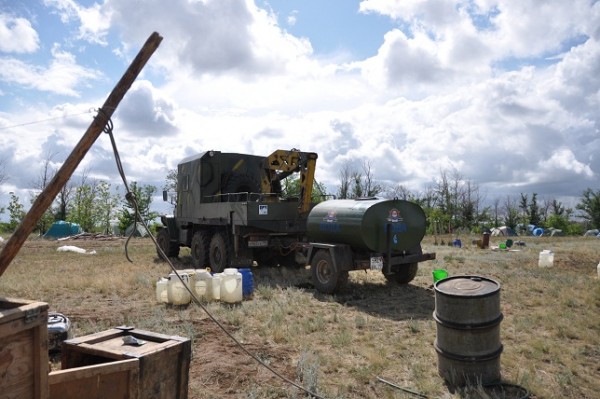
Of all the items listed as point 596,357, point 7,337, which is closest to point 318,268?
point 596,357

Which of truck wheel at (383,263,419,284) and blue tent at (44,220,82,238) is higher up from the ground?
A: blue tent at (44,220,82,238)

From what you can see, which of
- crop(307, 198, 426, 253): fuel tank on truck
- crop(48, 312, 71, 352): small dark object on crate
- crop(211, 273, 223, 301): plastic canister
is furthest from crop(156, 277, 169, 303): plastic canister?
crop(48, 312, 71, 352): small dark object on crate

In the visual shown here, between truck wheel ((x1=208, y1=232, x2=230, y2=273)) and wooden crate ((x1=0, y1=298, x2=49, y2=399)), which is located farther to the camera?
truck wheel ((x1=208, y1=232, x2=230, y2=273))

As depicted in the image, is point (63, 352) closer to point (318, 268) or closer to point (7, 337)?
point (7, 337)

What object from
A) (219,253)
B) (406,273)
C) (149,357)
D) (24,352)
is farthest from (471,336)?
(219,253)

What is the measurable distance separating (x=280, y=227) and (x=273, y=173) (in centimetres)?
250

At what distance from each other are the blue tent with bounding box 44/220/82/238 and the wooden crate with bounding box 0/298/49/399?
3313cm

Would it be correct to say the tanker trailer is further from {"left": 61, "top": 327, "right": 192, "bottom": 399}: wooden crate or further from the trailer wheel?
{"left": 61, "top": 327, "right": 192, "bottom": 399}: wooden crate

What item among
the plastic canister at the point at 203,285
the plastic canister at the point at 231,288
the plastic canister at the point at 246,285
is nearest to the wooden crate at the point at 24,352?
the plastic canister at the point at 231,288

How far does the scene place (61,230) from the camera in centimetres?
3306

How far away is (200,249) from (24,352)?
1098 cm

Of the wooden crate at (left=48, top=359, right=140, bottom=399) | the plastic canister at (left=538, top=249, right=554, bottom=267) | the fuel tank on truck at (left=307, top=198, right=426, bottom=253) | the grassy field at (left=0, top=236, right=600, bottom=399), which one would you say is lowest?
the grassy field at (left=0, top=236, right=600, bottom=399)

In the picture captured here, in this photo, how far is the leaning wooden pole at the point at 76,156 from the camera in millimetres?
3281

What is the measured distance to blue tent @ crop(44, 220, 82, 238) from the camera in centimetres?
3244
